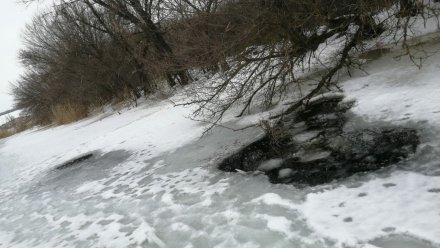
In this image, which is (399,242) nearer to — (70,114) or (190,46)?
(190,46)

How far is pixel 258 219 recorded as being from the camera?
10.8ft

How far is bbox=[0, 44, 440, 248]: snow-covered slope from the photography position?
2832 mm

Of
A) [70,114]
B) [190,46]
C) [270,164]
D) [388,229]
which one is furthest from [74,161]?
[70,114]

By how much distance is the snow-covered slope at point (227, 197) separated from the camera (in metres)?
2.83

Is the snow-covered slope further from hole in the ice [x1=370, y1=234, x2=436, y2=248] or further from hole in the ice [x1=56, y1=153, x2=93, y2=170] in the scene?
hole in the ice [x1=56, y1=153, x2=93, y2=170]

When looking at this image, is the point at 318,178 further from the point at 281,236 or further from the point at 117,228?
the point at 117,228

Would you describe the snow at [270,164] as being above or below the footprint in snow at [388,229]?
above

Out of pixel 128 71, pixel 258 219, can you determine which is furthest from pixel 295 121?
pixel 128 71

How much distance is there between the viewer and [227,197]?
3.92 meters

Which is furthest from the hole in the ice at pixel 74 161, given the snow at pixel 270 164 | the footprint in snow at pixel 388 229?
the footprint in snow at pixel 388 229

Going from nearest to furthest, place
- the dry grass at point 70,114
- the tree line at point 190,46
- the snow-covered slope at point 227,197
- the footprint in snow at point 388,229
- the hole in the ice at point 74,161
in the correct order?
1. the footprint in snow at point 388,229
2. the snow-covered slope at point 227,197
3. the tree line at point 190,46
4. the hole in the ice at point 74,161
5. the dry grass at point 70,114

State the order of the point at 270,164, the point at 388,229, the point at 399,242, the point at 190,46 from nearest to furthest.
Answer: the point at 399,242 → the point at 388,229 → the point at 270,164 → the point at 190,46

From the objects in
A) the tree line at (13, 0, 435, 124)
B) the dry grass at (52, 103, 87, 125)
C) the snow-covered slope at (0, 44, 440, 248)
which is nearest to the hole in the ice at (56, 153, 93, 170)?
the snow-covered slope at (0, 44, 440, 248)

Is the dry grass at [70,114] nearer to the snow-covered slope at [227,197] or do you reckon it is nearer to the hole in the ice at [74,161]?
the hole in the ice at [74,161]
